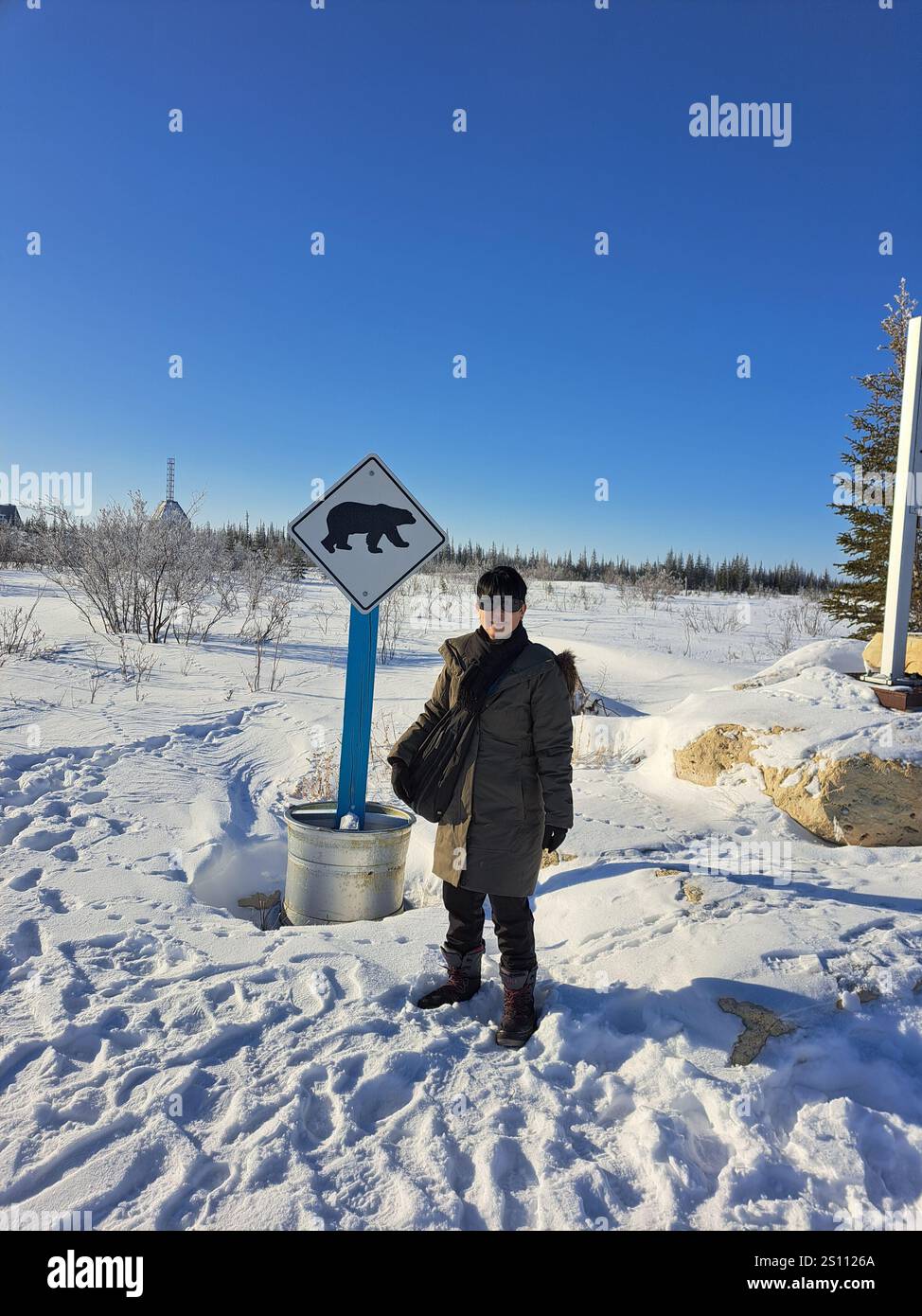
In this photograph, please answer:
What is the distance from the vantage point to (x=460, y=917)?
10.1 feet

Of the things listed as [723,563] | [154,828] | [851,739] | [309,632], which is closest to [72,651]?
[309,632]

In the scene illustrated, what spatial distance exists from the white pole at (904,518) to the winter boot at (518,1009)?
13.2ft

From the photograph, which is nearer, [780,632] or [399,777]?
[399,777]

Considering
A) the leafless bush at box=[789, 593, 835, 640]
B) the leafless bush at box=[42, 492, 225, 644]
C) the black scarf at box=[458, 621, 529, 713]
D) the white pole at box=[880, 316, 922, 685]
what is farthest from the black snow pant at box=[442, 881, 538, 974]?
the leafless bush at box=[789, 593, 835, 640]

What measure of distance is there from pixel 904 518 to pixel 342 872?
4920mm

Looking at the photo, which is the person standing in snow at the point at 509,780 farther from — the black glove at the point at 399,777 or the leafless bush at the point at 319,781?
the leafless bush at the point at 319,781

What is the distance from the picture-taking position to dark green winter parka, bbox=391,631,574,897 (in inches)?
112

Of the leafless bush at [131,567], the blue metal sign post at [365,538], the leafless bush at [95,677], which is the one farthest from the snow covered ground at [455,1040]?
the leafless bush at [131,567]

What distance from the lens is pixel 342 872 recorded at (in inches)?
153

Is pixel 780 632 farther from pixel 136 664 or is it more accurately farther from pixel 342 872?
pixel 342 872

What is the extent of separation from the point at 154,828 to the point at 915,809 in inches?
199

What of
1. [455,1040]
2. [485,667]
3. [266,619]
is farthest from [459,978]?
[266,619]

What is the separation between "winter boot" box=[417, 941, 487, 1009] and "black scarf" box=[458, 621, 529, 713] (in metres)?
1.08
